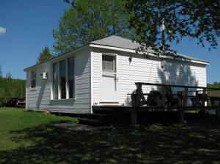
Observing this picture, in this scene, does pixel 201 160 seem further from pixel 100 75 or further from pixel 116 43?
pixel 116 43

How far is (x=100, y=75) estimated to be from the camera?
1644cm

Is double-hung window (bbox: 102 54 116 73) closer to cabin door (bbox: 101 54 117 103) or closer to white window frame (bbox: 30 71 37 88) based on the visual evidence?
cabin door (bbox: 101 54 117 103)

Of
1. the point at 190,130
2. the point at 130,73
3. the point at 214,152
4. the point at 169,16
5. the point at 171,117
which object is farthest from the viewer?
the point at 130,73

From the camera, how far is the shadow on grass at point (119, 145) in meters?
8.13

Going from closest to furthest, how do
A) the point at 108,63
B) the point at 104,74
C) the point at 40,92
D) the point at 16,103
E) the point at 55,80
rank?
the point at 104,74 → the point at 108,63 → the point at 55,80 → the point at 40,92 → the point at 16,103

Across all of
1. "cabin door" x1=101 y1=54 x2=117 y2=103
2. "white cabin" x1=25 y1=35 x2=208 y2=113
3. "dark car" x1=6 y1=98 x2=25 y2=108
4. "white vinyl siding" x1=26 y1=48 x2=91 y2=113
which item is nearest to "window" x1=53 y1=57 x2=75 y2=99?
"white cabin" x1=25 y1=35 x2=208 y2=113

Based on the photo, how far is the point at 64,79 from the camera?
1856cm

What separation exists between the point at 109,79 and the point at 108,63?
2.46 feet

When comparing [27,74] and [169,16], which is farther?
[27,74]

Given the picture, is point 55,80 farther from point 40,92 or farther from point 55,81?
point 40,92

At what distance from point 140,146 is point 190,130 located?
3441 mm

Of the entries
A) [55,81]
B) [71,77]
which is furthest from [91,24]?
[71,77]

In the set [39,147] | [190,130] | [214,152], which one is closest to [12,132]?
[39,147]

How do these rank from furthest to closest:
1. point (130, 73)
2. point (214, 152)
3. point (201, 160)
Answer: point (130, 73) → point (214, 152) → point (201, 160)
